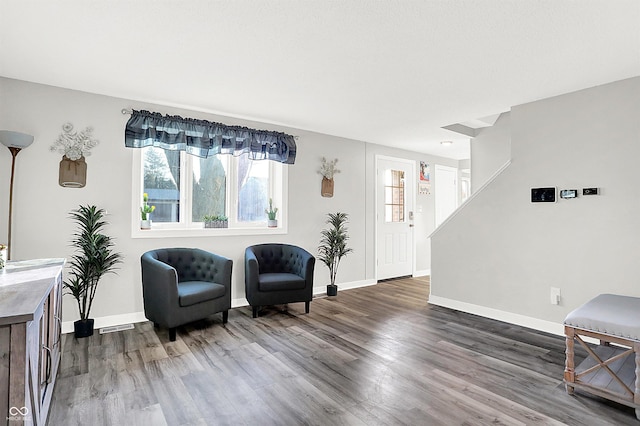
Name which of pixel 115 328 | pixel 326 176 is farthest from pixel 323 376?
pixel 326 176

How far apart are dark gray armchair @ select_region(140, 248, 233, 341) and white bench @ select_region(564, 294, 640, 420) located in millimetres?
2969

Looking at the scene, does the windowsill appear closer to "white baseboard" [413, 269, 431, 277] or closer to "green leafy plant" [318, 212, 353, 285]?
"green leafy plant" [318, 212, 353, 285]

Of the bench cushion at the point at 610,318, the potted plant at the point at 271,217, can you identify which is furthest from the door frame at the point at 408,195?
the bench cushion at the point at 610,318

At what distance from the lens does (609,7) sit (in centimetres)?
196

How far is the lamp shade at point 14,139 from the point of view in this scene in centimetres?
276

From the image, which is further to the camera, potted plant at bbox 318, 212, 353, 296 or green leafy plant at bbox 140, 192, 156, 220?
potted plant at bbox 318, 212, 353, 296

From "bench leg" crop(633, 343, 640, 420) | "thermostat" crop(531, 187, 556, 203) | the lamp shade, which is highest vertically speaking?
the lamp shade

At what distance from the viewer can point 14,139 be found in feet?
9.20

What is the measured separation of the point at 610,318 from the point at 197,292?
3.23 metres


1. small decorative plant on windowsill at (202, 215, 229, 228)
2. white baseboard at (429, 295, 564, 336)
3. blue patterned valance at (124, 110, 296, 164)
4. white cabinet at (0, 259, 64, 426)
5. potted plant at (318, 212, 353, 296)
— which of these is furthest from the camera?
potted plant at (318, 212, 353, 296)

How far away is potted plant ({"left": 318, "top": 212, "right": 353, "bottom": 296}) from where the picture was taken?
4.91 meters

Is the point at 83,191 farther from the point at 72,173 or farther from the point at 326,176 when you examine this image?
the point at 326,176

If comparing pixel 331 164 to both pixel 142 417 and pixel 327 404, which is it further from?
pixel 142 417

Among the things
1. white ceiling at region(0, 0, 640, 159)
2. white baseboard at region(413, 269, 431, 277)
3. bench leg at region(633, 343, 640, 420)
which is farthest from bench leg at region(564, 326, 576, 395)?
white baseboard at region(413, 269, 431, 277)
